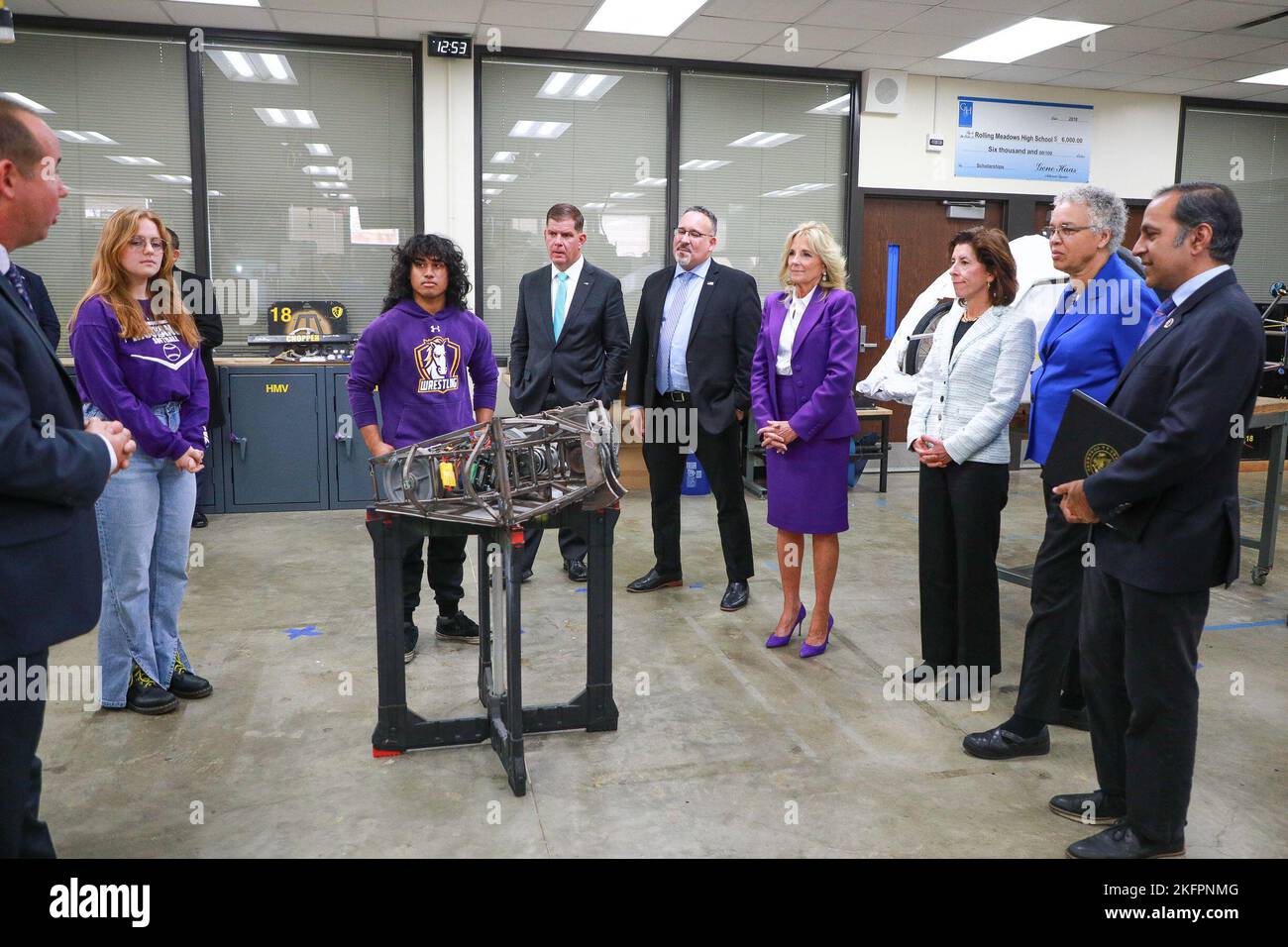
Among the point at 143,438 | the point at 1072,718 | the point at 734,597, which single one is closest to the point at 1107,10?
the point at 734,597

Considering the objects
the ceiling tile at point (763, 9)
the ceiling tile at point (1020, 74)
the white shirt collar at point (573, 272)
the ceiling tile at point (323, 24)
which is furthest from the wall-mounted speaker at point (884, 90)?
the white shirt collar at point (573, 272)

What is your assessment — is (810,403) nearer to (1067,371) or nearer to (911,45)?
(1067,371)

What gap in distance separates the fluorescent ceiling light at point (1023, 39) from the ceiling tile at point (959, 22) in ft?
0.47

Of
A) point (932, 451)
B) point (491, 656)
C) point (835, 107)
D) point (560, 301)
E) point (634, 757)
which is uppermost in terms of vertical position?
→ point (835, 107)

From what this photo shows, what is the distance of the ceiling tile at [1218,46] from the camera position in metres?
6.27

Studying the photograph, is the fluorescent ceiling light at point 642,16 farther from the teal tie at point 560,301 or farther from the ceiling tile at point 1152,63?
the ceiling tile at point 1152,63

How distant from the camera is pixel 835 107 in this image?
7242 mm

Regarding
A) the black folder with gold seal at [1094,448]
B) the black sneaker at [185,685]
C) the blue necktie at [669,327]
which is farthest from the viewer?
the blue necktie at [669,327]

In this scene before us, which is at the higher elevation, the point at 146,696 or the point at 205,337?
the point at 205,337

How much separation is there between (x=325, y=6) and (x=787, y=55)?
3084 mm

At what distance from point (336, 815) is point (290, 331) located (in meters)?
4.48

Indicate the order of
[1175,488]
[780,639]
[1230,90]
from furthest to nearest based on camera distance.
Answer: [1230,90], [780,639], [1175,488]

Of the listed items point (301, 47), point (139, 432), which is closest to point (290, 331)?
point (301, 47)

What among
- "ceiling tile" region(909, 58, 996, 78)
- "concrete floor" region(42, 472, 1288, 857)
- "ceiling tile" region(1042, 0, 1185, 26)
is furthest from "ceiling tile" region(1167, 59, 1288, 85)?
"concrete floor" region(42, 472, 1288, 857)
